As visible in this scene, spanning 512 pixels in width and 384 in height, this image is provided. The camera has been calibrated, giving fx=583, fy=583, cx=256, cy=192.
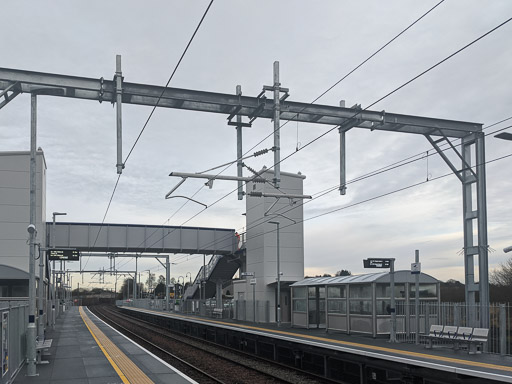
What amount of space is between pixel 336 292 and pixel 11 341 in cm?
1522

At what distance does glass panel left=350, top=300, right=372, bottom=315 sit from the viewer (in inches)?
933

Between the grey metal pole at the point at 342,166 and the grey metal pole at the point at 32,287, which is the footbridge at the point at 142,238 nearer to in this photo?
the grey metal pole at the point at 32,287

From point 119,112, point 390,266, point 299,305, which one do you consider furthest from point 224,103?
point 299,305

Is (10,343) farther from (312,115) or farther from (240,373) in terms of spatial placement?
(312,115)

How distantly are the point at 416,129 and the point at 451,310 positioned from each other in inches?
269

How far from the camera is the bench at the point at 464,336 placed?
17453mm

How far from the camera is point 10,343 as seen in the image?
46.7 feet

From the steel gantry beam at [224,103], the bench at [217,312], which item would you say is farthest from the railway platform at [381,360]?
the bench at [217,312]

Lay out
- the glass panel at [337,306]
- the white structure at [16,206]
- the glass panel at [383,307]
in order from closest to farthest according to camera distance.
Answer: the glass panel at [383,307]
the glass panel at [337,306]
the white structure at [16,206]

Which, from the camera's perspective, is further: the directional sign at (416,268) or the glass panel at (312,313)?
the glass panel at (312,313)

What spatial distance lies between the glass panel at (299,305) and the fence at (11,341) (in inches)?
598

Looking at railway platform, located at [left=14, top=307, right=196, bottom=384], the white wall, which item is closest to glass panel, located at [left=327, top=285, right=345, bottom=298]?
Result: railway platform, located at [left=14, top=307, right=196, bottom=384]

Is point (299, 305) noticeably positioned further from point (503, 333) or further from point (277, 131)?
point (277, 131)

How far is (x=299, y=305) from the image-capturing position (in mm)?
30578
